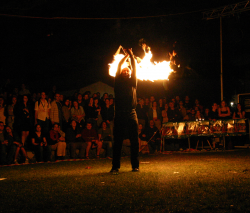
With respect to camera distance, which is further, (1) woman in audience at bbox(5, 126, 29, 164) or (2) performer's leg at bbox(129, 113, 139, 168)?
(1) woman in audience at bbox(5, 126, 29, 164)

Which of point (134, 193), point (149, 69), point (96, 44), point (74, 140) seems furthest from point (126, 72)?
point (96, 44)

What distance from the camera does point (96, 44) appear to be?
925 inches

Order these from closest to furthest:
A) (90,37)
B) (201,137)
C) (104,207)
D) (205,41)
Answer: (104,207) → (201,137) → (90,37) → (205,41)

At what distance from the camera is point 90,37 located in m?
23.3

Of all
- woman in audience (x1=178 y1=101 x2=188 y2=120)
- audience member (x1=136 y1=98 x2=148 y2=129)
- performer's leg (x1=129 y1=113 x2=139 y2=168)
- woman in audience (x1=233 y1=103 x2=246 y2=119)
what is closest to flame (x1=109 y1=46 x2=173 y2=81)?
audience member (x1=136 y1=98 x2=148 y2=129)

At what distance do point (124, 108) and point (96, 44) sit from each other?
16.7 m

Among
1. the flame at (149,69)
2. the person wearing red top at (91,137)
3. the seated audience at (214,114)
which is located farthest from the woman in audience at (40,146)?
the seated audience at (214,114)

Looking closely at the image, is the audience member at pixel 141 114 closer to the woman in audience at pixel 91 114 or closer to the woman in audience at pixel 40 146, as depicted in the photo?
the woman in audience at pixel 91 114

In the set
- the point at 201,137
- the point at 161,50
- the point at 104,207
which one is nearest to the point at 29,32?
the point at 161,50

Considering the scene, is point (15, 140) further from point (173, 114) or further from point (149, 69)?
point (173, 114)

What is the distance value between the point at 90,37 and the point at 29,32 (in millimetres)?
4535

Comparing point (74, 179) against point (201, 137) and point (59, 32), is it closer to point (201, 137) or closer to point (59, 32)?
point (201, 137)

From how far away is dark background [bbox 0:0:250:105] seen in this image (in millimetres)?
19781

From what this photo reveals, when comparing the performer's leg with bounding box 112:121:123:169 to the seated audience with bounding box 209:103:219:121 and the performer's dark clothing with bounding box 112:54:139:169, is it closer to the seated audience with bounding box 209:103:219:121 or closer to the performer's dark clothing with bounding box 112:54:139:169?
the performer's dark clothing with bounding box 112:54:139:169
